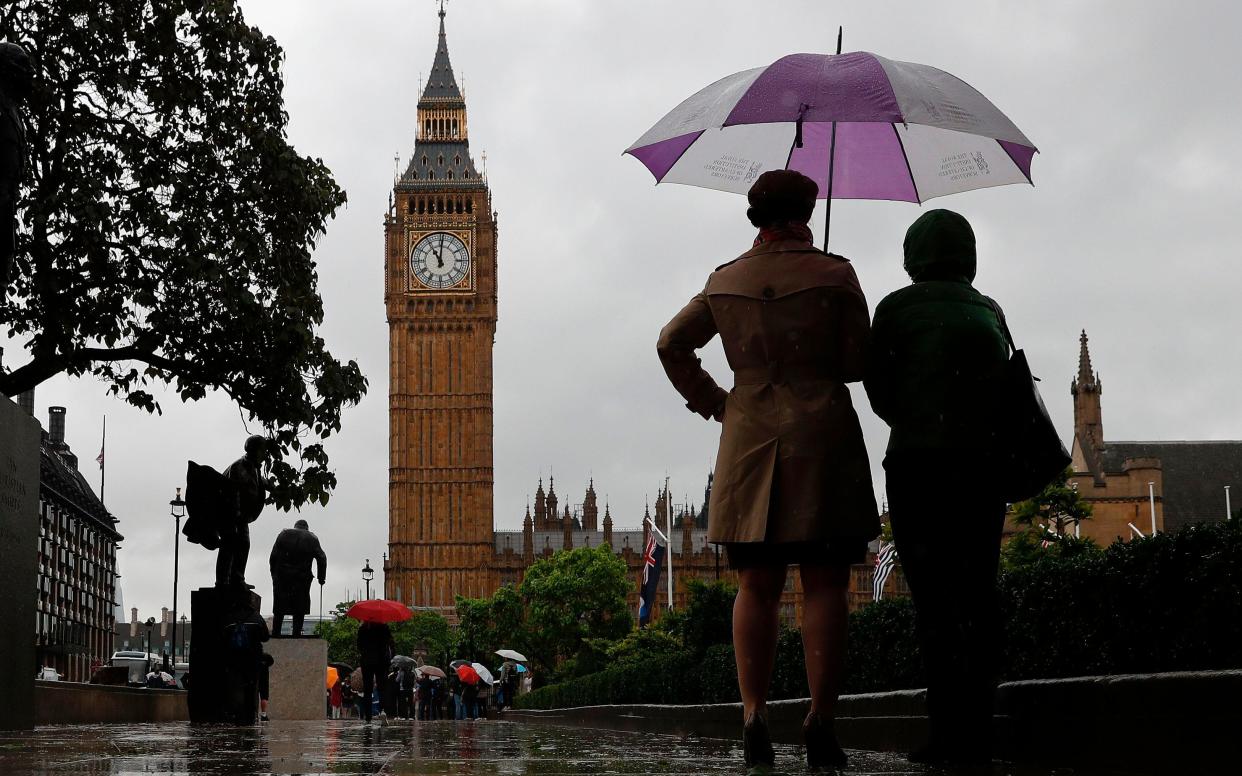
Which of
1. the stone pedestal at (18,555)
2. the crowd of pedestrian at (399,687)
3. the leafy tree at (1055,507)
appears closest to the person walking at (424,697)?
the crowd of pedestrian at (399,687)

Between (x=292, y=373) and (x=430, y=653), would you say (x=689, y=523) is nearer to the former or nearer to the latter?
(x=430, y=653)

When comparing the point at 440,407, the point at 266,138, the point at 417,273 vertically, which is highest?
the point at 417,273

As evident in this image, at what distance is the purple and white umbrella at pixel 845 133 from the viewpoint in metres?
6.32

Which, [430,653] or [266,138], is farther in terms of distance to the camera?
[430,653]

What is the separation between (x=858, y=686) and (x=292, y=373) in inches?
323

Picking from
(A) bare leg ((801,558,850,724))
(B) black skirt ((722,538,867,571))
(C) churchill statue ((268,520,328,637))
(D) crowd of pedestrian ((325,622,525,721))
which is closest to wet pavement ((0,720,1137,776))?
(A) bare leg ((801,558,850,724))

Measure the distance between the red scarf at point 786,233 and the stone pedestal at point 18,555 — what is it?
462cm

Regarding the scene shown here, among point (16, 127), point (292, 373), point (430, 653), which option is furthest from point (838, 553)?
point (430, 653)

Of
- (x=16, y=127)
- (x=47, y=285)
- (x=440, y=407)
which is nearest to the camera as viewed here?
(x=16, y=127)

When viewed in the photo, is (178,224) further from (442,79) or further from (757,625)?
(442,79)

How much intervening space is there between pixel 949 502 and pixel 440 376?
319 ft

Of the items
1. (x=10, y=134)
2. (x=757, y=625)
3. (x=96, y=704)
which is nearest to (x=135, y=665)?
(x=96, y=704)

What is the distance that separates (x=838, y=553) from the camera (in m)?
4.92

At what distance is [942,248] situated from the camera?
5.32m
